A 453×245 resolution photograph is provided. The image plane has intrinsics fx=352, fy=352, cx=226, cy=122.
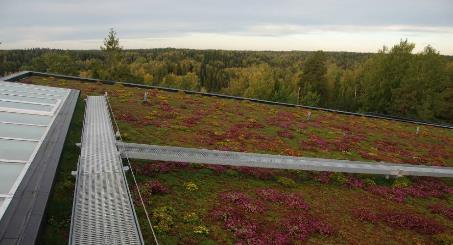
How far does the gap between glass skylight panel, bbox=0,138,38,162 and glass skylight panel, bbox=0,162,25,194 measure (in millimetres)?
463

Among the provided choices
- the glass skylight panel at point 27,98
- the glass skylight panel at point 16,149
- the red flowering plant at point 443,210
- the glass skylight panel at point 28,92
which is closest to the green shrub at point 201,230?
the glass skylight panel at point 16,149

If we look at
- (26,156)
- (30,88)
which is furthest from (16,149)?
(30,88)

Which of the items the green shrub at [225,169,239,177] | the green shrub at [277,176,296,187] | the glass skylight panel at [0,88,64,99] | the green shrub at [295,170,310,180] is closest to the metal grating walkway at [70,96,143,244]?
the glass skylight panel at [0,88,64,99]

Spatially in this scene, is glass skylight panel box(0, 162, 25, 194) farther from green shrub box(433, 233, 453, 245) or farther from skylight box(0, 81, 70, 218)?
green shrub box(433, 233, 453, 245)

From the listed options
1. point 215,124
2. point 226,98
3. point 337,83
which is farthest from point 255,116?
point 337,83

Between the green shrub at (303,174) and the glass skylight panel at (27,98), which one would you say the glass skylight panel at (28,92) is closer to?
the glass skylight panel at (27,98)

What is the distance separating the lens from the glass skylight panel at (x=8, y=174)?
10105mm

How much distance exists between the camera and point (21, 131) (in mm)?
14617

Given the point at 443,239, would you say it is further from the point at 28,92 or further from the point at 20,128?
the point at 28,92

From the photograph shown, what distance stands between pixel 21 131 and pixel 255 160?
12077 mm

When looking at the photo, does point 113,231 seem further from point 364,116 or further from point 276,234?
point 364,116

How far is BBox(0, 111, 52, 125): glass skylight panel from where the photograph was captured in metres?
15.5

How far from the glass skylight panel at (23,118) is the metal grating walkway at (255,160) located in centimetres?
389

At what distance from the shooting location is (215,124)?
32.0 m
